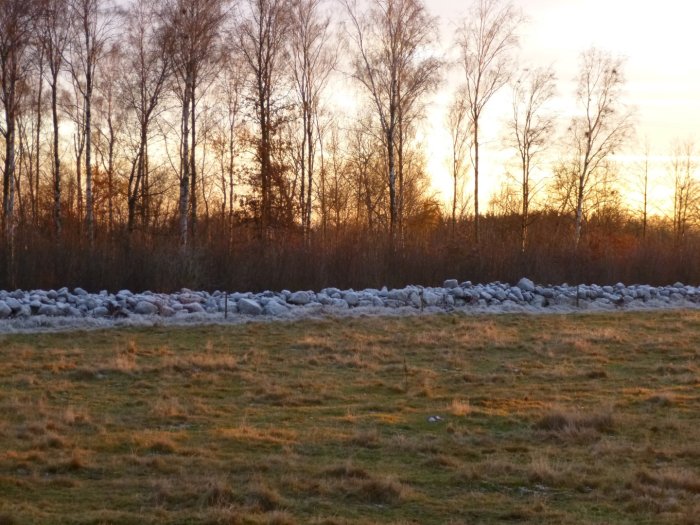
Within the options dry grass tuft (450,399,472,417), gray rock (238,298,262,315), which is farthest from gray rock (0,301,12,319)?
dry grass tuft (450,399,472,417)

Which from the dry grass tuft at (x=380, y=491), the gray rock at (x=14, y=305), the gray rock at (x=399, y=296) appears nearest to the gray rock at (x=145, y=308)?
the gray rock at (x=14, y=305)

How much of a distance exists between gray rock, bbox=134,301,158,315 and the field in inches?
88.2

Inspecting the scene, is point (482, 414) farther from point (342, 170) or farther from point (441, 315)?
point (342, 170)

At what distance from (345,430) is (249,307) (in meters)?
10.0

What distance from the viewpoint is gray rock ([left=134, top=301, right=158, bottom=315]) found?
56.5 ft

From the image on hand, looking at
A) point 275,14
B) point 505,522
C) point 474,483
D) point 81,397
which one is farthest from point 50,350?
point 275,14

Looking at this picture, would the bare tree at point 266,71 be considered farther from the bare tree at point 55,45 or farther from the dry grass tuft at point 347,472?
the dry grass tuft at point 347,472

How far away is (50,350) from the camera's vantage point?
13.1 m

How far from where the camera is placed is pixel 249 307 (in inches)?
709

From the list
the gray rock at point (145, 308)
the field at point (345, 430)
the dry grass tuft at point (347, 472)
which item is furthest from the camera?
the gray rock at point (145, 308)

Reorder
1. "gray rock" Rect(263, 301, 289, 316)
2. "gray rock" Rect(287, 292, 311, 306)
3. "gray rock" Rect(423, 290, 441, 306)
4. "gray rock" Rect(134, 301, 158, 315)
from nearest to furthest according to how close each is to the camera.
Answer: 1. "gray rock" Rect(134, 301, 158, 315)
2. "gray rock" Rect(263, 301, 289, 316)
3. "gray rock" Rect(287, 292, 311, 306)
4. "gray rock" Rect(423, 290, 441, 306)

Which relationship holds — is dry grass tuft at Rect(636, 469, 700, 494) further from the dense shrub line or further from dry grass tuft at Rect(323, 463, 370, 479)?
the dense shrub line

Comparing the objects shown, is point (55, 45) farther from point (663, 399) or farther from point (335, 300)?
point (663, 399)

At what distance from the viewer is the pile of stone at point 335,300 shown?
55.4ft
